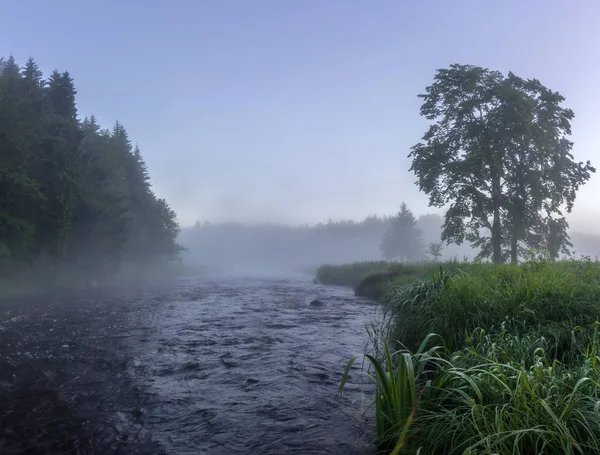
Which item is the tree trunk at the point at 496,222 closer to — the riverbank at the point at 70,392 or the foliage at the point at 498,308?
the foliage at the point at 498,308

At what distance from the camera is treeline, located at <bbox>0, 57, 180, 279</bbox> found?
2323 cm

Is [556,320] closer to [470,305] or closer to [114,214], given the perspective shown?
[470,305]

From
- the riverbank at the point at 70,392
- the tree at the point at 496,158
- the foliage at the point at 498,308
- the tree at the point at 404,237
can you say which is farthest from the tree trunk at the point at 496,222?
the tree at the point at 404,237

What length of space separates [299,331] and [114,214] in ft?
101

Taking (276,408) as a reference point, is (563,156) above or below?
above

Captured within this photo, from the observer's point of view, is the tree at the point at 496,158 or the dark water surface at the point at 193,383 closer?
the dark water surface at the point at 193,383

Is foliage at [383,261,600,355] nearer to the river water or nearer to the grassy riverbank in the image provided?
the grassy riverbank

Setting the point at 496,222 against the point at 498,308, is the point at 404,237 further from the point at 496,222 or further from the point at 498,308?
the point at 498,308

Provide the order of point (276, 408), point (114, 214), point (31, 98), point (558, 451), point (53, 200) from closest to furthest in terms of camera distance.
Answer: point (558, 451) → point (276, 408) → point (53, 200) → point (31, 98) → point (114, 214)

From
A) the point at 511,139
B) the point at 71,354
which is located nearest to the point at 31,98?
the point at 71,354

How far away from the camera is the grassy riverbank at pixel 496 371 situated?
3.16 m

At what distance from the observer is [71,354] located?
899 centimetres

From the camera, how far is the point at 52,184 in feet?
92.2

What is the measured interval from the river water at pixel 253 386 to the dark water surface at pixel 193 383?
0.07 ft
